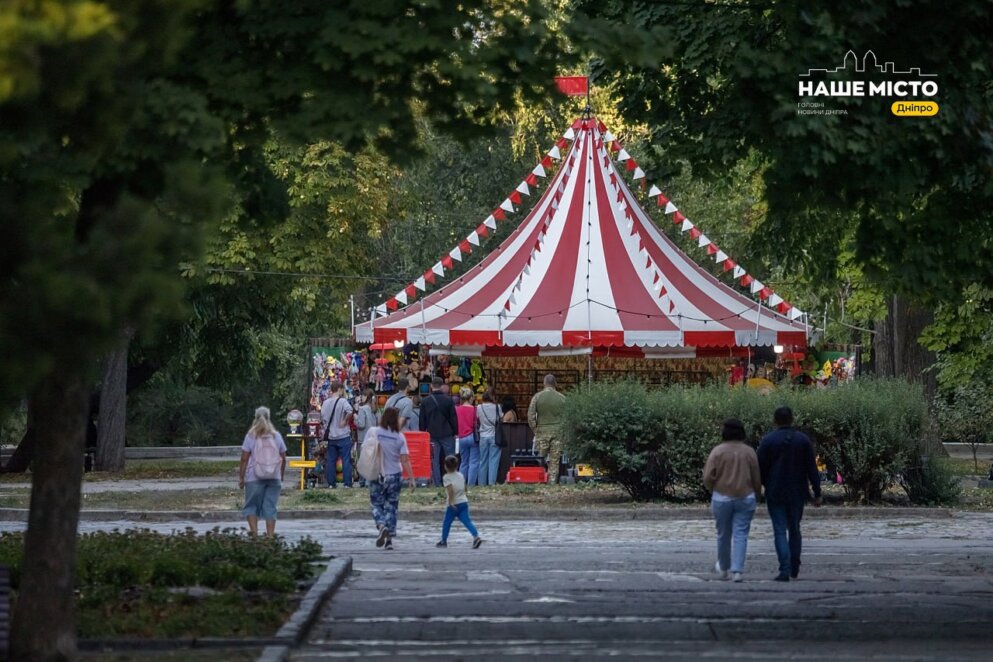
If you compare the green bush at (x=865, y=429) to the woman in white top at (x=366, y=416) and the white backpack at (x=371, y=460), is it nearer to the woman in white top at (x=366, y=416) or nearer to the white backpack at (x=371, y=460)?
the white backpack at (x=371, y=460)

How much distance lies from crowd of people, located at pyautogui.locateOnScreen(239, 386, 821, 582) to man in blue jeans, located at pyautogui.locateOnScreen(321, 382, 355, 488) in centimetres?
2

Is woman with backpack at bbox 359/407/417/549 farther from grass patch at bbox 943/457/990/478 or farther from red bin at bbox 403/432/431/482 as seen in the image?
grass patch at bbox 943/457/990/478

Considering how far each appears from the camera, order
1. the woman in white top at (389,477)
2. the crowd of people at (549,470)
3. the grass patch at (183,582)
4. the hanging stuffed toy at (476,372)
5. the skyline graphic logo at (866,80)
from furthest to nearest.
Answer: the hanging stuffed toy at (476,372), the woman in white top at (389,477), the crowd of people at (549,470), the skyline graphic logo at (866,80), the grass patch at (183,582)

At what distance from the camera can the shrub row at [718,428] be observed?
2436 cm

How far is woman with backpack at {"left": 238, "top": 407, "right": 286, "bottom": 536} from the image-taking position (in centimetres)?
1920

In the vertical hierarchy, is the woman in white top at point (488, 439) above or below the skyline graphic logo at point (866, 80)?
below

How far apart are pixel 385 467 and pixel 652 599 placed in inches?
236

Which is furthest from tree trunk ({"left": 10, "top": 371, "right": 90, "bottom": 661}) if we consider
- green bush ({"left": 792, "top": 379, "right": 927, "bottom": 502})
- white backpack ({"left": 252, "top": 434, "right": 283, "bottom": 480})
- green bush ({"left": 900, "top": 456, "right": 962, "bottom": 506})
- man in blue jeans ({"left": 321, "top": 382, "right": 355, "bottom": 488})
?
man in blue jeans ({"left": 321, "top": 382, "right": 355, "bottom": 488})

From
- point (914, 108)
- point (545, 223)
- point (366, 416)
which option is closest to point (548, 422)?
point (366, 416)

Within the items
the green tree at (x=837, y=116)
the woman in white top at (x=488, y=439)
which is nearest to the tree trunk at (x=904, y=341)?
the woman in white top at (x=488, y=439)

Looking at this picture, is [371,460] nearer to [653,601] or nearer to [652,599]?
[652,599]

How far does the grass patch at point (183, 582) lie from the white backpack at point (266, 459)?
6.77ft

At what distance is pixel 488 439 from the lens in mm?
29484

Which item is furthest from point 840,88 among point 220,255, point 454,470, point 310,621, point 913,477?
point 220,255
